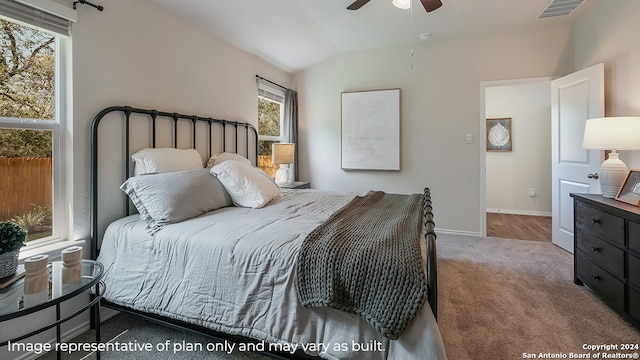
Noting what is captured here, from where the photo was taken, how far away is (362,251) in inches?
49.1

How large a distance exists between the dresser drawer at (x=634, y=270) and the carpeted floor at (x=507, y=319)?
0.32m

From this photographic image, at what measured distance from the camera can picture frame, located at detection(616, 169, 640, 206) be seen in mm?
2029

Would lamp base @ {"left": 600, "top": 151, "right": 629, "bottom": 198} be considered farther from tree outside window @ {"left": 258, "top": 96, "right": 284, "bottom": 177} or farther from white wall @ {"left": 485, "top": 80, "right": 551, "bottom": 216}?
tree outside window @ {"left": 258, "top": 96, "right": 284, "bottom": 177}

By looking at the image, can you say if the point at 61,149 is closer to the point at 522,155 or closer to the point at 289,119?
the point at 289,119

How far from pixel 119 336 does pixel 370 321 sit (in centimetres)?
167

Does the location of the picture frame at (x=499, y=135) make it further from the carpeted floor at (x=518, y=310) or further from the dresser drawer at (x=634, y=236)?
the dresser drawer at (x=634, y=236)

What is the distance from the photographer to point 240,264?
4.71 ft

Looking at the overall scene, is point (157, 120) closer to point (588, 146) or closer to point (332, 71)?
point (332, 71)

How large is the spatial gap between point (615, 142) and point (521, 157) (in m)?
3.26

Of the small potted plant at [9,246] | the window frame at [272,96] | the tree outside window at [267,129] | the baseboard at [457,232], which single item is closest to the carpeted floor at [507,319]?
the small potted plant at [9,246]

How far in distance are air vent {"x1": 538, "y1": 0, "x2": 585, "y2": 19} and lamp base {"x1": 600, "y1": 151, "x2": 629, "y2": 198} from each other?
1.81 meters

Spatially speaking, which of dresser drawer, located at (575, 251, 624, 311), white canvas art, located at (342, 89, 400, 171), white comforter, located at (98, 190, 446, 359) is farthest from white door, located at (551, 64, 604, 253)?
white comforter, located at (98, 190, 446, 359)

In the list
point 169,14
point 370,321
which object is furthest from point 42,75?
point 370,321

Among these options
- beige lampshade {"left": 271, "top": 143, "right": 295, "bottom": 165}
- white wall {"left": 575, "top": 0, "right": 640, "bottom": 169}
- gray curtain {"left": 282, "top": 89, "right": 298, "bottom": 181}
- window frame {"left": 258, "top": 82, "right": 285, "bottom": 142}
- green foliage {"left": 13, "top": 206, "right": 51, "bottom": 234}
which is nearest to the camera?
green foliage {"left": 13, "top": 206, "right": 51, "bottom": 234}
